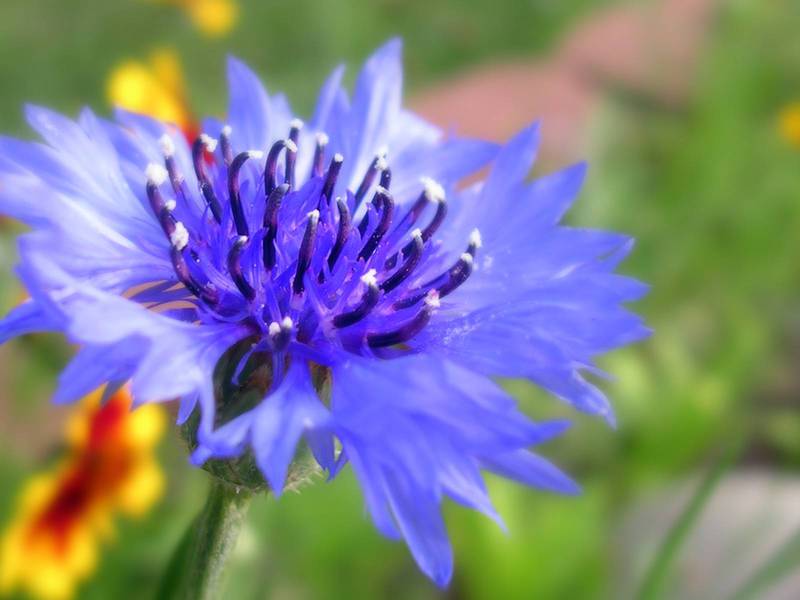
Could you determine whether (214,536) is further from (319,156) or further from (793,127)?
(793,127)

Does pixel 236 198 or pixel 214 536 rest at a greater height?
pixel 236 198

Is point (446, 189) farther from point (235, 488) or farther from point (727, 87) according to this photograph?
point (727, 87)

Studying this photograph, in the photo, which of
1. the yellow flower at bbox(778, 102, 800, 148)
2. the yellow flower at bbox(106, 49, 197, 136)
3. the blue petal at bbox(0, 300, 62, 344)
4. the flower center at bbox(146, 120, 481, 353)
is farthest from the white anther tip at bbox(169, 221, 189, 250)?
the yellow flower at bbox(778, 102, 800, 148)

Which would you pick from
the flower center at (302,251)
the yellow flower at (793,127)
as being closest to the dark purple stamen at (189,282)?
the flower center at (302,251)

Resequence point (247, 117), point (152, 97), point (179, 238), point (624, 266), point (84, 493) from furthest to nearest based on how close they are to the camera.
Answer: point (624, 266) < point (152, 97) < point (84, 493) < point (247, 117) < point (179, 238)

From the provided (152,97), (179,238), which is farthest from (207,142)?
(152,97)

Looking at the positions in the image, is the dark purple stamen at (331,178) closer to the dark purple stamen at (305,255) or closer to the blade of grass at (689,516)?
the dark purple stamen at (305,255)

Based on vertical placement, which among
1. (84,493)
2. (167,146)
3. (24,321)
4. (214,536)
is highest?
(167,146)

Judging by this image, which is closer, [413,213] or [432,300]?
[432,300]
